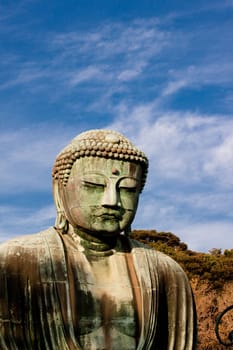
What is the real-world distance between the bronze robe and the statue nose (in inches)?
24.6

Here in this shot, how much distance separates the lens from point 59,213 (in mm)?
8680

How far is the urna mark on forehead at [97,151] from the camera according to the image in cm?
839

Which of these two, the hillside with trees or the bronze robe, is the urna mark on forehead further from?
the hillside with trees

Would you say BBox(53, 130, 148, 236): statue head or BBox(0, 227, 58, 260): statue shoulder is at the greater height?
BBox(53, 130, 148, 236): statue head

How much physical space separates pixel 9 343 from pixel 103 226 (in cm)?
144

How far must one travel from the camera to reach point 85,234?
8492 mm

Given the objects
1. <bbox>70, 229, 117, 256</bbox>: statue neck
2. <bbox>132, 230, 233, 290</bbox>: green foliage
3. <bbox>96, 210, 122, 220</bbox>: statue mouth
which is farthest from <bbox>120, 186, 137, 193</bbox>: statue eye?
<bbox>132, 230, 233, 290</bbox>: green foliage

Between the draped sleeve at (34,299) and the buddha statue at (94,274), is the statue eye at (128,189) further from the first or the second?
the draped sleeve at (34,299)

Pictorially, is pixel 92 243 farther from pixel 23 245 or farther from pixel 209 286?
pixel 209 286

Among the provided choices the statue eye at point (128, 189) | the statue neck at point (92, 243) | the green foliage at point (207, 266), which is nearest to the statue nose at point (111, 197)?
the statue eye at point (128, 189)

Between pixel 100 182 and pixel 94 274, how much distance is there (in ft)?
2.99

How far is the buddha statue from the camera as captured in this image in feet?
26.2

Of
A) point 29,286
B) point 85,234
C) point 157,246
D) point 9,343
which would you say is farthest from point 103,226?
point 157,246

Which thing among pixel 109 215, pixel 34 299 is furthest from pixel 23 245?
pixel 109 215
